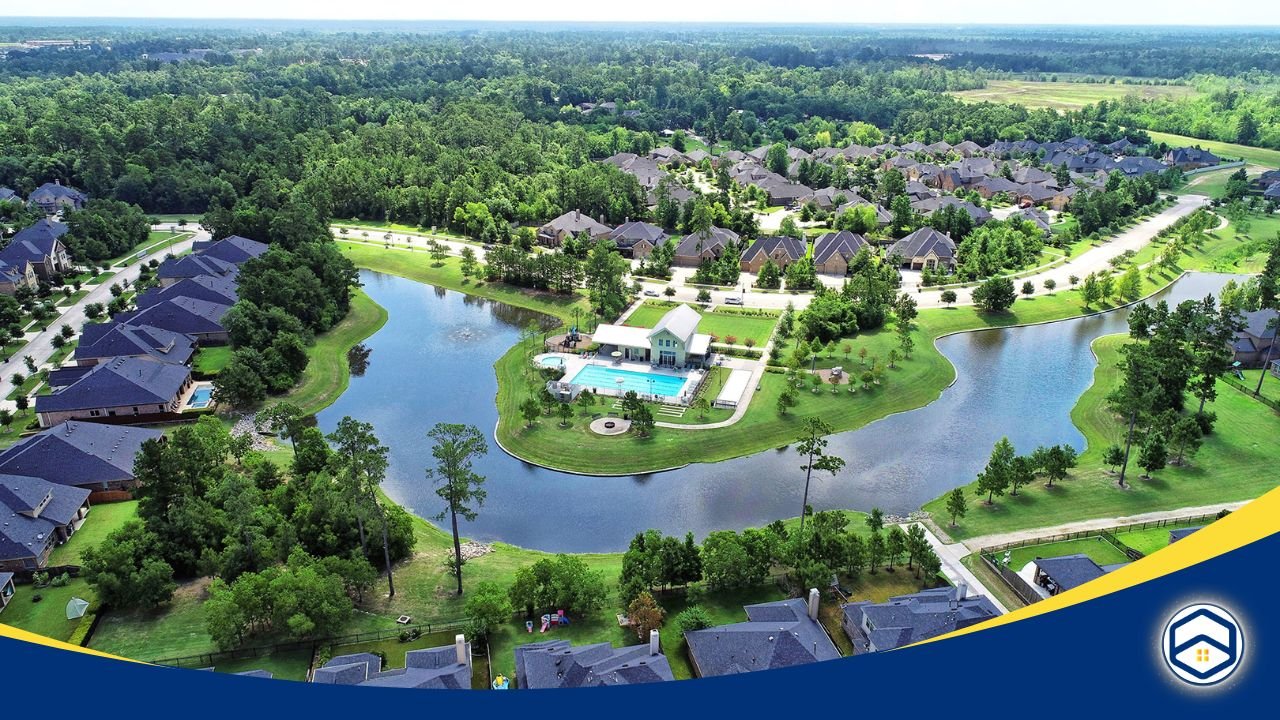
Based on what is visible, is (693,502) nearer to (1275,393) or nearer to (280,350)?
(280,350)

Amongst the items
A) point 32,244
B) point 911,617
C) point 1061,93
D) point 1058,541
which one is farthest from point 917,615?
point 1061,93

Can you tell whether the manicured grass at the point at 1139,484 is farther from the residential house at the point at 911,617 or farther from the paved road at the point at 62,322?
the paved road at the point at 62,322

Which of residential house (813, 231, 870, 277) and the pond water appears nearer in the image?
the pond water

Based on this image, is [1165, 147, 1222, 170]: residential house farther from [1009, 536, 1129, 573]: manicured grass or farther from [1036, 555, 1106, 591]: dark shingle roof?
[1036, 555, 1106, 591]: dark shingle roof

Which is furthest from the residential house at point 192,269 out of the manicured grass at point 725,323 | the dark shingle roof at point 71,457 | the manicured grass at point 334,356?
the manicured grass at point 725,323

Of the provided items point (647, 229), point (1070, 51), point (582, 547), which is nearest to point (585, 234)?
point (647, 229)

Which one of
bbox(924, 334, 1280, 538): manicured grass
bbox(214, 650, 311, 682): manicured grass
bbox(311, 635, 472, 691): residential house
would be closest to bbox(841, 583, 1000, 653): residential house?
bbox(924, 334, 1280, 538): manicured grass

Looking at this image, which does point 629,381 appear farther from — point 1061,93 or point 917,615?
point 1061,93

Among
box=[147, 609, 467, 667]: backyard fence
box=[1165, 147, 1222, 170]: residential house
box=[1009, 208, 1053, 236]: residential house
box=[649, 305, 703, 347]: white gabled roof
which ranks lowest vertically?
box=[147, 609, 467, 667]: backyard fence
